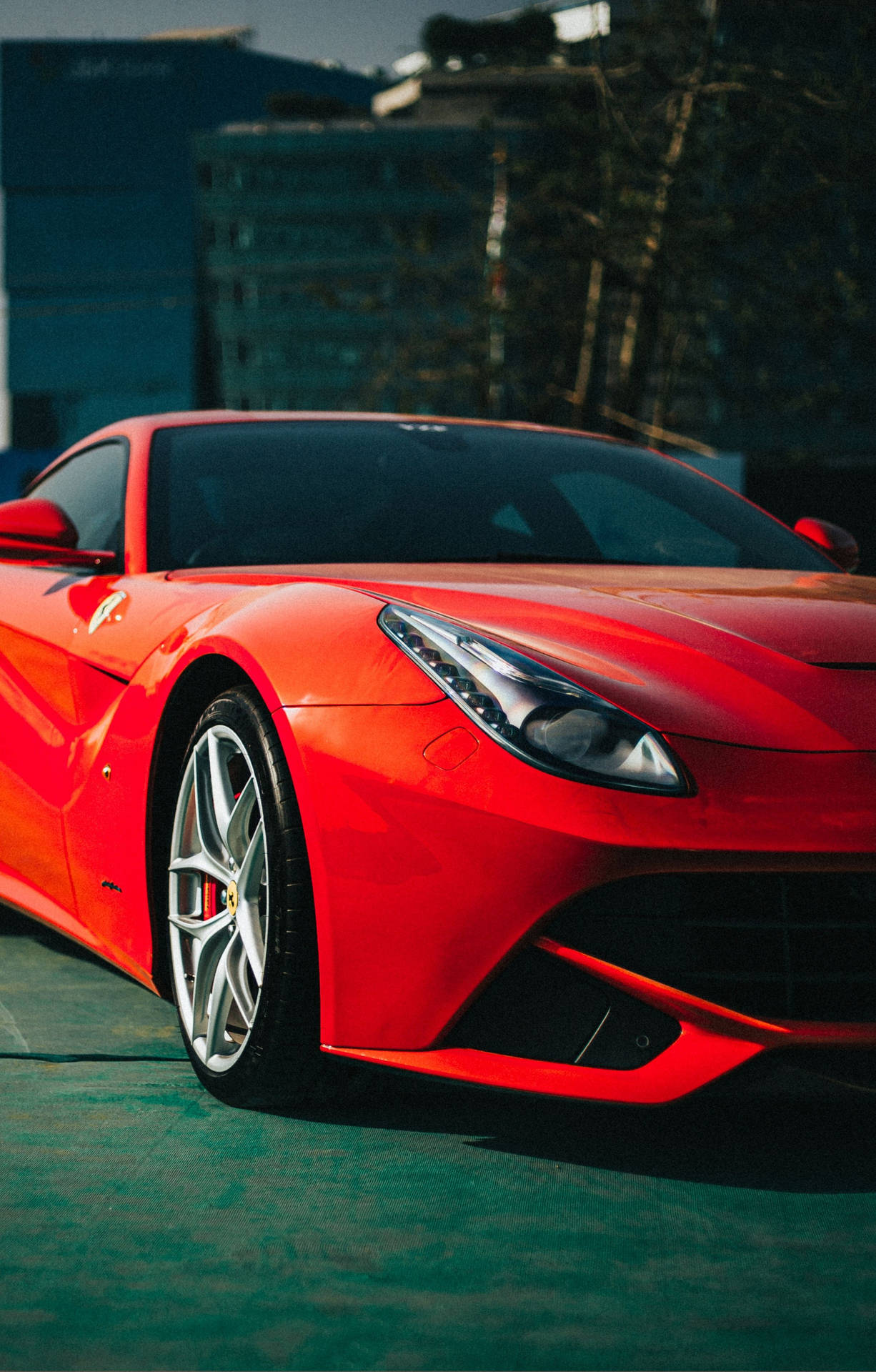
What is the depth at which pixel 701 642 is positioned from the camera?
249cm

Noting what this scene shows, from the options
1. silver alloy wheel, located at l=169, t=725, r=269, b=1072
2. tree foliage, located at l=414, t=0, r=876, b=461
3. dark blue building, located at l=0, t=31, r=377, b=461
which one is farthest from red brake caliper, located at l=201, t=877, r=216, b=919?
dark blue building, located at l=0, t=31, r=377, b=461

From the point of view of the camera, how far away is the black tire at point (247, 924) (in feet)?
8.08

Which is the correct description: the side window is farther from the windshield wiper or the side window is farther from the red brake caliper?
the red brake caliper

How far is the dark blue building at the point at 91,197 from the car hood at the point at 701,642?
8562cm

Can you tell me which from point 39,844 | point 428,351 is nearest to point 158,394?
point 428,351

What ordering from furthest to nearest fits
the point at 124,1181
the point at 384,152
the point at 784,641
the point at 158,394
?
1. the point at 158,394
2. the point at 384,152
3. the point at 784,641
4. the point at 124,1181

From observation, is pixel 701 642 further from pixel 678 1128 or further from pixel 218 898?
pixel 218 898

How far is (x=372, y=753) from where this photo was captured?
7.79 ft

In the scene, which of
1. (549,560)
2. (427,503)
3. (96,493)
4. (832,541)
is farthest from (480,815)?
(96,493)

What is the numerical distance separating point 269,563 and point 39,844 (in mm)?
818

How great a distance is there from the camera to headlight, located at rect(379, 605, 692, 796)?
223cm

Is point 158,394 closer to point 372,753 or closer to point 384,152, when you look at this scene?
point 384,152

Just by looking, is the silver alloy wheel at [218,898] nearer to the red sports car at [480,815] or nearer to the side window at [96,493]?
the red sports car at [480,815]

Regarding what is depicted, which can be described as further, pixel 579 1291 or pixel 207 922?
pixel 207 922
